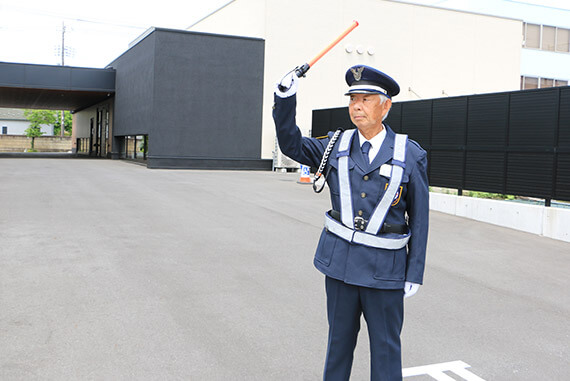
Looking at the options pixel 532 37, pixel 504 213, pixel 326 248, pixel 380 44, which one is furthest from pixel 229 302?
pixel 532 37

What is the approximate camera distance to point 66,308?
498 centimetres

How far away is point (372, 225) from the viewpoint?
278 centimetres

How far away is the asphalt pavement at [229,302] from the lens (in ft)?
12.8

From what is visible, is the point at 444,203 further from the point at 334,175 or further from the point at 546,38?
the point at 546,38

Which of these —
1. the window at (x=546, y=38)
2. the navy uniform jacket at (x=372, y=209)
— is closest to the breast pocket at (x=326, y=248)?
the navy uniform jacket at (x=372, y=209)

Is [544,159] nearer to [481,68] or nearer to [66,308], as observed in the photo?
[66,308]

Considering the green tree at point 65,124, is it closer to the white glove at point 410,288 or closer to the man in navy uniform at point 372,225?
the man in navy uniform at point 372,225

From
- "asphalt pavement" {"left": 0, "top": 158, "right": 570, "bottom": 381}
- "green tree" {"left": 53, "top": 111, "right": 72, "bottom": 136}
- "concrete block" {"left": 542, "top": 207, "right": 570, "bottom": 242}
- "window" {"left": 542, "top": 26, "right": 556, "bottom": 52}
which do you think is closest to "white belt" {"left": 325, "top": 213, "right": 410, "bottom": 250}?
"asphalt pavement" {"left": 0, "top": 158, "right": 570, "bottom": 381}

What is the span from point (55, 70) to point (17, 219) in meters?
26.4

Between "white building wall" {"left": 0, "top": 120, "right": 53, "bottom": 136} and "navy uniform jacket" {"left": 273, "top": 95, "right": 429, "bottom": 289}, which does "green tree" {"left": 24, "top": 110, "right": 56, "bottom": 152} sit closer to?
"white building wall" {"left": 0, "top": 120, "right": 53, "bottom": 136}

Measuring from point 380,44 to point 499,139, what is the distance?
19.4 metres

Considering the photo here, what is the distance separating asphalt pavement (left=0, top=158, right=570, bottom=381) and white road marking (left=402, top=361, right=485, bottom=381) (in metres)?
0.02

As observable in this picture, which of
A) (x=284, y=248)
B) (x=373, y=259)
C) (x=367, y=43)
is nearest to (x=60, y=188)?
(x=284, y=248)

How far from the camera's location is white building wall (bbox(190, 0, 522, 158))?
92.8 feet
